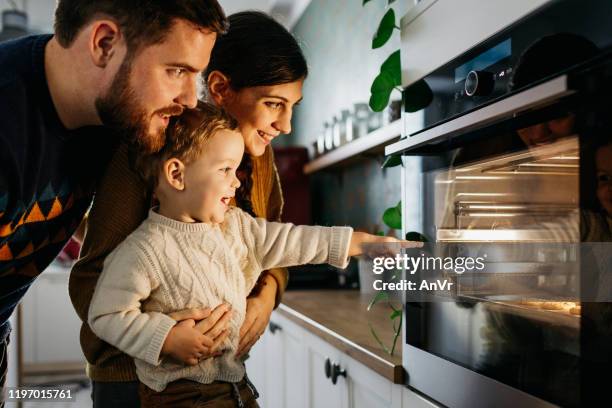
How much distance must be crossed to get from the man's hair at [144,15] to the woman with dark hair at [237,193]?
0.19 metres

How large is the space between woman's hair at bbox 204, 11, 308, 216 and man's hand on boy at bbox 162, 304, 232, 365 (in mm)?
276

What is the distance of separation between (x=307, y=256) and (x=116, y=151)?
15.5 inches

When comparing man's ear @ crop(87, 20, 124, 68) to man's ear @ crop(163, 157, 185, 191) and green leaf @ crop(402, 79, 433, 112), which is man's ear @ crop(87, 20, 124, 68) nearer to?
man's ear @ crop(163, 157, 185, 191)

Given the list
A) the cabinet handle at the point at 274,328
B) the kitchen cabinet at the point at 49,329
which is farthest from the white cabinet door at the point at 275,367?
the kitchen cabinet at the point at 49,329

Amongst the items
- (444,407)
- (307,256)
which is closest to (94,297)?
(307,256)

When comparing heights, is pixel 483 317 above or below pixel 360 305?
above

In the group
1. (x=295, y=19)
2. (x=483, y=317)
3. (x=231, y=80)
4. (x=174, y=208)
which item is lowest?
(x=483, y=317)

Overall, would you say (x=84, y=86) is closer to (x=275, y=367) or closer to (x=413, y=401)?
(x=413, y=401)

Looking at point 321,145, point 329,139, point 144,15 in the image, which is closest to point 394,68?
point 144,15

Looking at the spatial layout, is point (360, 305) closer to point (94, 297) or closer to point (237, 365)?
point (237, 365)

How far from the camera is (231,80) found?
1.22m

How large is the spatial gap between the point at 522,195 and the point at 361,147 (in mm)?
1603

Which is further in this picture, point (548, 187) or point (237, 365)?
point (237, 365)
